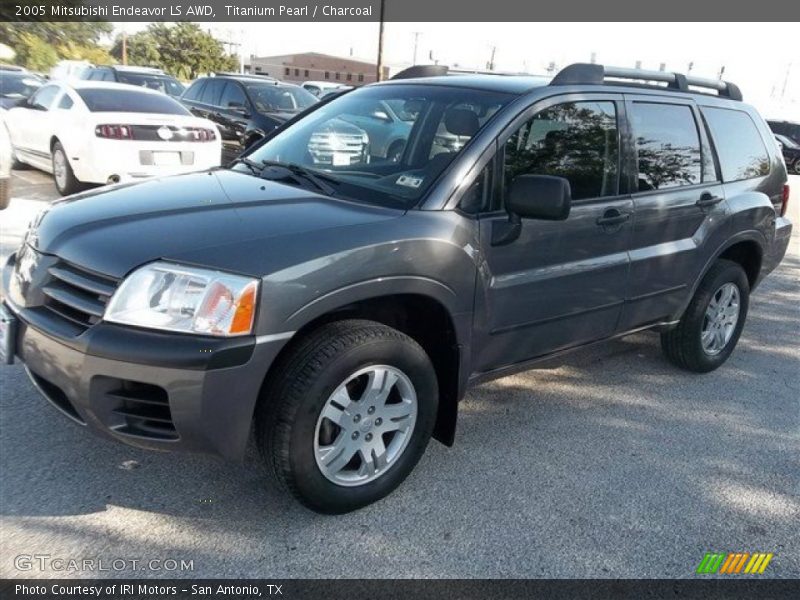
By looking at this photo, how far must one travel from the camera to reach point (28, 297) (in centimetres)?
280

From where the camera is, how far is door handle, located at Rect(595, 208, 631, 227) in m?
3.65

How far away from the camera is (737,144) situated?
4695 mm

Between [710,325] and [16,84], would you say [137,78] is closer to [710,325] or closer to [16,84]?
[16,84]

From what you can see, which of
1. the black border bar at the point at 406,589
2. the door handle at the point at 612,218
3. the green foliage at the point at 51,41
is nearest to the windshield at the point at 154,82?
the door handle at the point at 612,218

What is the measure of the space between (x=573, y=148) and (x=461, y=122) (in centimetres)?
65

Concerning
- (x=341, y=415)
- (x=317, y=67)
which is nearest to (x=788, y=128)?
(x=341, y=415)

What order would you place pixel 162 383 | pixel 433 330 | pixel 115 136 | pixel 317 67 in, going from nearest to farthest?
pixel 162 383, pixel 433 330, pixel 115 136, pixel 317 67

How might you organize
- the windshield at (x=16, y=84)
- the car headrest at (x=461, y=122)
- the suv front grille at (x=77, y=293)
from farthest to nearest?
the windshield at (x=16, y=84)
the car headrest at (x=461, y=122)
the suv front grille at (x=77, y=293)

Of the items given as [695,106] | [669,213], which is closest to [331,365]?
[669,213]

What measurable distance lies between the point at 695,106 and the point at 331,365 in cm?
A: 311

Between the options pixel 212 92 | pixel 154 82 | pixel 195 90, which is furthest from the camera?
pixel 154 82

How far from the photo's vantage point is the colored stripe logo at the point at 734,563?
2.79 m

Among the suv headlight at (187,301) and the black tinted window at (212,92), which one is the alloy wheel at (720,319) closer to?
the suv headlight at (187,301)

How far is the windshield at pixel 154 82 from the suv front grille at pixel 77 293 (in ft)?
42.8
